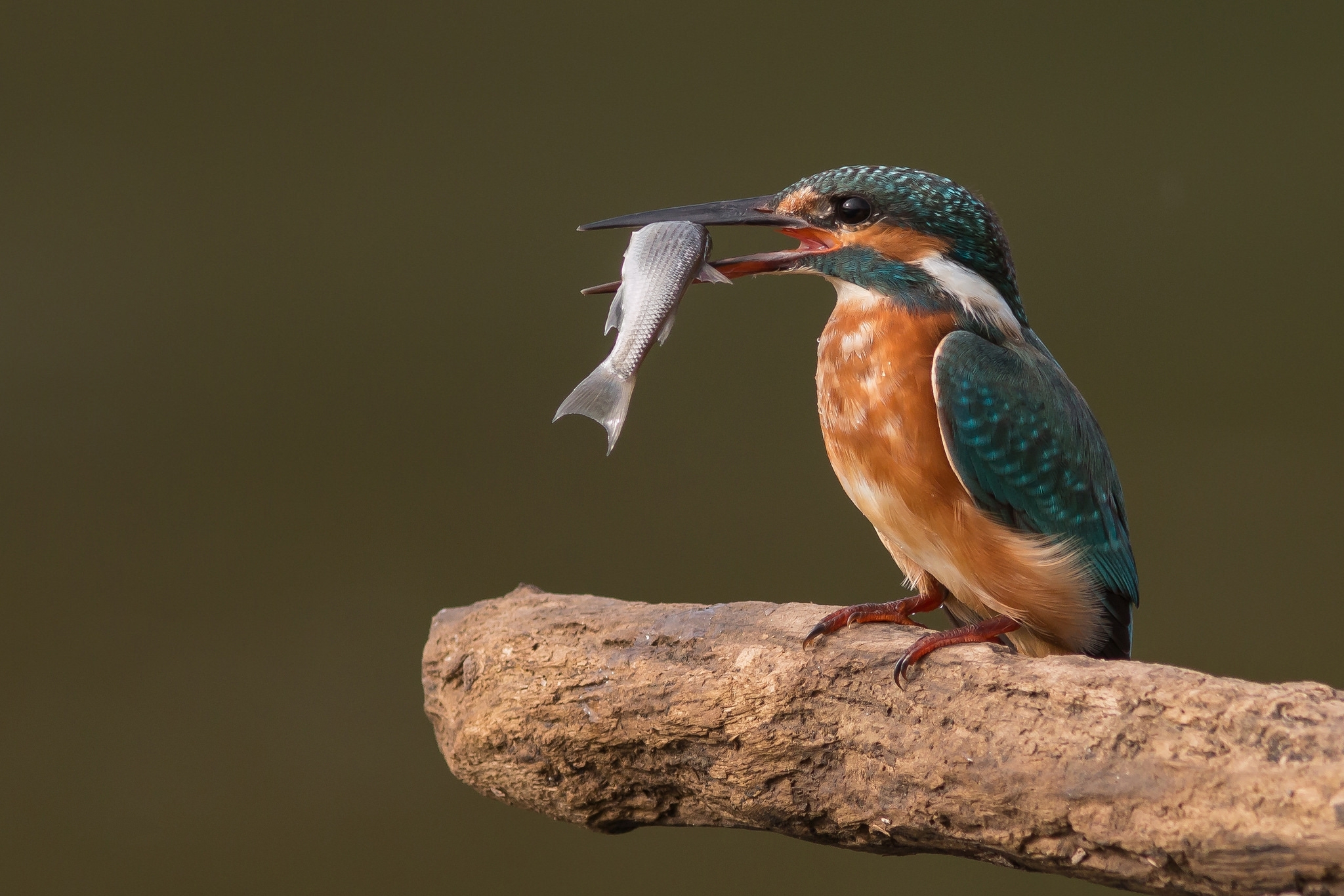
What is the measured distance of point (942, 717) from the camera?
182 cm

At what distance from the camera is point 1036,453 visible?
80.5 inches

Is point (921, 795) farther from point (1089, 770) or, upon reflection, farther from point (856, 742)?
point (1089, 770)

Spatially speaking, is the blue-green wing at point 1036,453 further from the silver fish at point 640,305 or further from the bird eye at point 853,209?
the silver fish at point 640,305

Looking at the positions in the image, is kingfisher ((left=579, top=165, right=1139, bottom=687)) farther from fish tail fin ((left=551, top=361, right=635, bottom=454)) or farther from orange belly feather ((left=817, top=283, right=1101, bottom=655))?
fish tail fin ((left=551, top=361, right=635, bottom=454))

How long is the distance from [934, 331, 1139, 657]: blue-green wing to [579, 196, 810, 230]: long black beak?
412mm

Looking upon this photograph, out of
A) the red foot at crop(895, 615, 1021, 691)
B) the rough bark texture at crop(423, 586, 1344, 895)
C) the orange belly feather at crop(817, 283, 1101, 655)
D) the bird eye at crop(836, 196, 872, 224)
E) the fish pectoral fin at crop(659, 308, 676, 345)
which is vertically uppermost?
the bird eye at crop(836, 196, 872, 224)

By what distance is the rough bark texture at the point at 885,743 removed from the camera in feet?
5.04

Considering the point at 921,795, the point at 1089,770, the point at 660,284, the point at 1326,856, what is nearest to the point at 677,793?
the point at 921,795

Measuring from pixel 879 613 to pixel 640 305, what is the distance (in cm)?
73

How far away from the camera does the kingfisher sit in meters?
2.01

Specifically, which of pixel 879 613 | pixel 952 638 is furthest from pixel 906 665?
pixel 879 613

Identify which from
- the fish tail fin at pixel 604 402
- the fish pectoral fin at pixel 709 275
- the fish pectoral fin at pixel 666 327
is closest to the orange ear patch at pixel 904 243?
the fish pectoral fin at pixel 709 275

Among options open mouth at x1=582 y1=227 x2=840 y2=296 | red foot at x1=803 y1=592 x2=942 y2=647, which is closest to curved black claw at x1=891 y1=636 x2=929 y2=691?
red foot at x1=803 y1=592 x2=942 y2=647

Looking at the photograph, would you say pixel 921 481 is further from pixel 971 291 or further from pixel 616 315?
pixel 616 315
